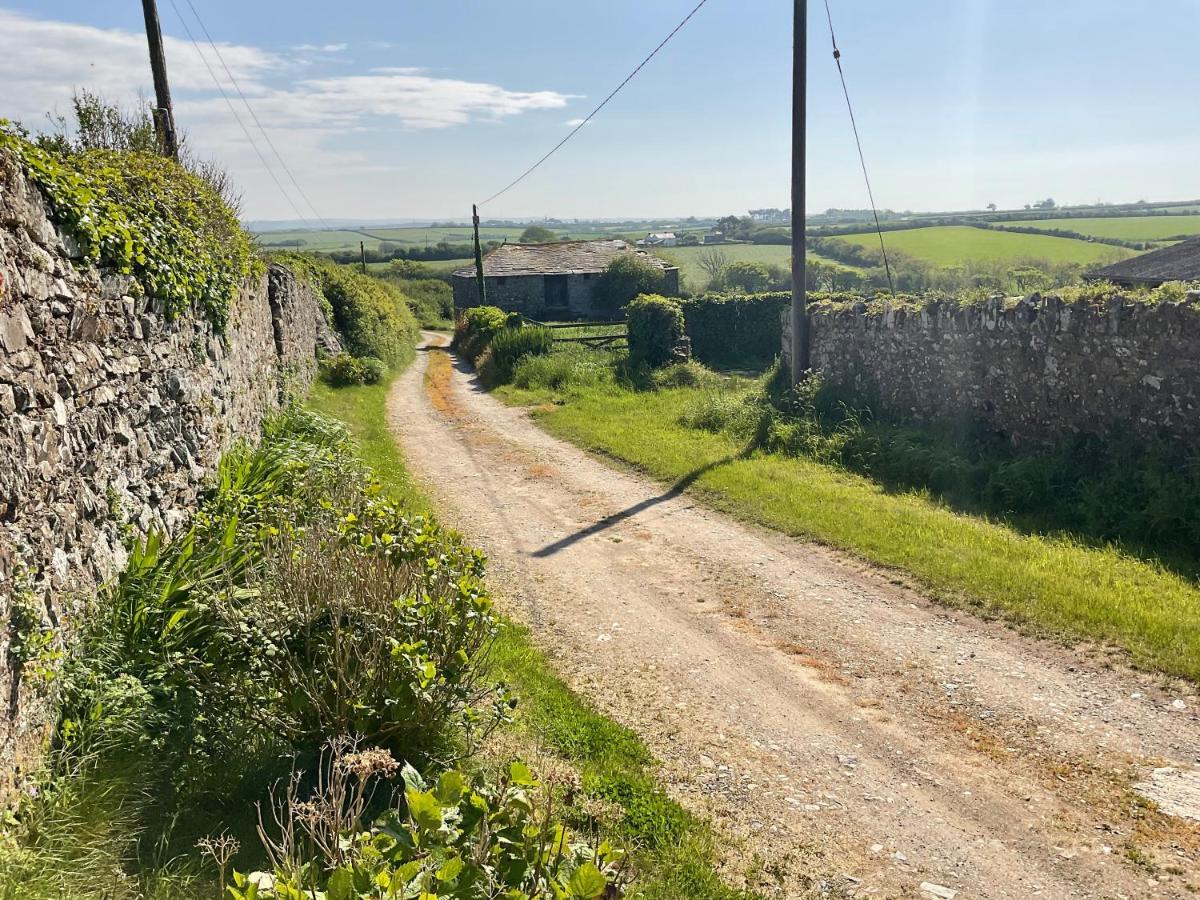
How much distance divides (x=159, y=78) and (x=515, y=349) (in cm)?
1125

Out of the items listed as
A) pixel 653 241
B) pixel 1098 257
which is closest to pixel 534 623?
pixel 1098 257

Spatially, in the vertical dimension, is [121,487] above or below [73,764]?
above

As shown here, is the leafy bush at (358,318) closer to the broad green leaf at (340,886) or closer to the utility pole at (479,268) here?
the utility pole at (479,268)

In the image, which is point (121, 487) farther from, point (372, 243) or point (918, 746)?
point (372, 243)

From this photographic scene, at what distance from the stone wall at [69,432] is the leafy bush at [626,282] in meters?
33.0

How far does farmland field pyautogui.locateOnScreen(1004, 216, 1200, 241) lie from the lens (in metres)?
61.3

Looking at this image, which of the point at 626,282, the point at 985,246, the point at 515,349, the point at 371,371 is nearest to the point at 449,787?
the point at 371,371

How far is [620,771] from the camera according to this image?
4809mm

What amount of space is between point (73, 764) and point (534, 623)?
389 centimetres

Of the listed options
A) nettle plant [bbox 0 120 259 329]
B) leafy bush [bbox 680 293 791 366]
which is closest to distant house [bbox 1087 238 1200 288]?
leafy bush [bbox 680 293 791 366]

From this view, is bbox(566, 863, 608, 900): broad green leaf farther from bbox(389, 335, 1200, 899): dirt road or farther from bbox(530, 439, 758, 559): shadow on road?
bbox(530, 439, 758, 559): shadow on road

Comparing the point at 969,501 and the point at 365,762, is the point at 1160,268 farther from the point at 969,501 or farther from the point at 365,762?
the point at 365,762

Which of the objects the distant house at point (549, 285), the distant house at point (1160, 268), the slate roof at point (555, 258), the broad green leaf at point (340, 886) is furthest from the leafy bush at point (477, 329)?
the broad green leaf at point (340, 886)

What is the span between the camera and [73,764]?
3791 millimetres
